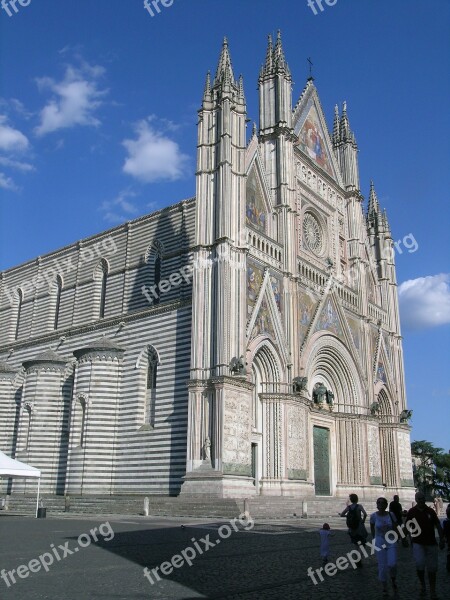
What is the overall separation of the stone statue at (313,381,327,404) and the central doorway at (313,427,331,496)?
4.36ft

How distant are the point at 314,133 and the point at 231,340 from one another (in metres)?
16.4

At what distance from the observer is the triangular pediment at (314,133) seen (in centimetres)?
3284

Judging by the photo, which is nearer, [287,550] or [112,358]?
[287,550]

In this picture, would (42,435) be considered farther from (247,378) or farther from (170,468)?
(247,378)

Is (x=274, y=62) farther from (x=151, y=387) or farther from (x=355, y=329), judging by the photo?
(x=151, y=387)

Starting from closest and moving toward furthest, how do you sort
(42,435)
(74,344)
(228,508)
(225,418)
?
(228,508) → (225,418) → (42,435) → (74,344)

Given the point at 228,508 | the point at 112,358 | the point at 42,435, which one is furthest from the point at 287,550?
the point at 42,435

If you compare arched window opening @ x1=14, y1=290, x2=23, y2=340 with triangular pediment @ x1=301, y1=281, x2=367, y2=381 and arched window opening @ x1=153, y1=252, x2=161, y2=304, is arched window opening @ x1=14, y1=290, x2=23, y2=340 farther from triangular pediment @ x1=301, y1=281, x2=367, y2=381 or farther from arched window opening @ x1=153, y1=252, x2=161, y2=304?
triangular pediment @ x1=301, y1=281, x2=367, y2=381

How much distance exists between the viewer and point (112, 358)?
89.2 feet

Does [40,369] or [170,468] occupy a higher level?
[40,369]

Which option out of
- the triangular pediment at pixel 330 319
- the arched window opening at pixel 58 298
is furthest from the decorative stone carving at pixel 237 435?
the arched window opening at pixel 58 298

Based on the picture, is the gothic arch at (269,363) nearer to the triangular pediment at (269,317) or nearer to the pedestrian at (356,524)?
the triangular pediment at (269,317)

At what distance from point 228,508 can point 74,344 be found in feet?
44.8

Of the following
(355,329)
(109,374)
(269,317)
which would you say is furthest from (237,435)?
(355,329)
